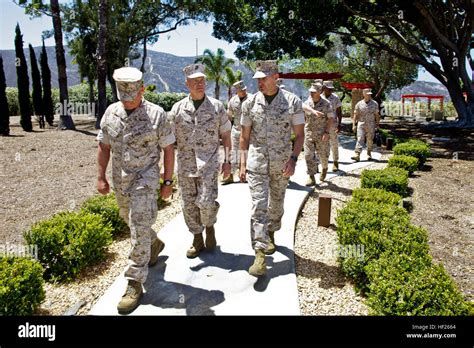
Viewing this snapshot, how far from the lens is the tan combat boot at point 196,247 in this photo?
476cm

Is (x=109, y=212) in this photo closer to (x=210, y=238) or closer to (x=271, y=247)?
(x=210, y=238)

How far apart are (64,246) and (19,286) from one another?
102cm

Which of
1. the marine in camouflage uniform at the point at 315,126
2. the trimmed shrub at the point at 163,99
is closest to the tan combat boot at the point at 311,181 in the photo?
the marine in camouflage uniform at the point at 315,126

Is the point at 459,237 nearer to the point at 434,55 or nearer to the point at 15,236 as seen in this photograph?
the point at 15,236

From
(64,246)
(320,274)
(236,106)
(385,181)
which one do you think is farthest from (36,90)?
(320,274)

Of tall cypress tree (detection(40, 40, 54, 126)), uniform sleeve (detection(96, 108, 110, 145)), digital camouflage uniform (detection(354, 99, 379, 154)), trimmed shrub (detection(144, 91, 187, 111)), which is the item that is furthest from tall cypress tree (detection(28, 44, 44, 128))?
uniform sleeve (detection(96, 108, 110, 145))

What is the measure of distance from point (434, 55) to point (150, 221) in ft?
84.8

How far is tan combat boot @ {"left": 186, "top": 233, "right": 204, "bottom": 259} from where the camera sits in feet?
15.6

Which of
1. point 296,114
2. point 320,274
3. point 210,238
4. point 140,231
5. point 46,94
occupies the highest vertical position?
point 46,94

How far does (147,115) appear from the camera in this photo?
3.91 meters

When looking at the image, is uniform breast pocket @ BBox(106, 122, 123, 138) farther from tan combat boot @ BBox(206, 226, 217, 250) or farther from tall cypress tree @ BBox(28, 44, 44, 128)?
tall cypress tree @ BBox(28, 44, 44, 128)

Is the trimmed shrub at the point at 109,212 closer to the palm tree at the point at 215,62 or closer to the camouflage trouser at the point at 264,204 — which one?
the camouflage trouser at the point at 264,204

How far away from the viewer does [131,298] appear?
3715 mm

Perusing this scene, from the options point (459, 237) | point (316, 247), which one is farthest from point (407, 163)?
point (316, 247)
